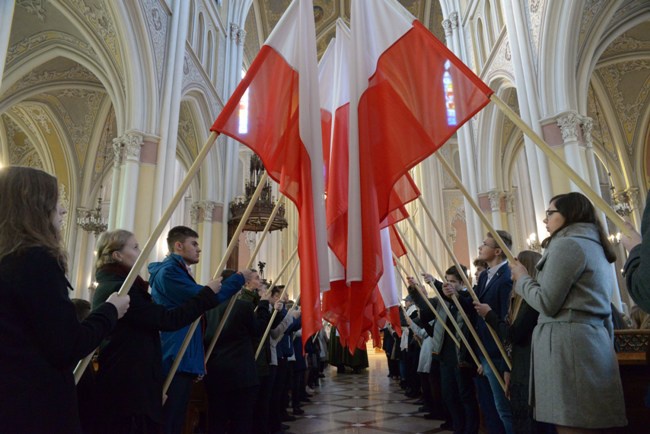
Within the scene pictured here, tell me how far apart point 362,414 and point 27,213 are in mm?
4877

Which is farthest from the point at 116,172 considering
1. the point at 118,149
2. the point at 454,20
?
the point at 454,20

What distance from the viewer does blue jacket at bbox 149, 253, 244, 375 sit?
233 centimetres

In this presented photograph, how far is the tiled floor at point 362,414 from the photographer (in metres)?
4.59

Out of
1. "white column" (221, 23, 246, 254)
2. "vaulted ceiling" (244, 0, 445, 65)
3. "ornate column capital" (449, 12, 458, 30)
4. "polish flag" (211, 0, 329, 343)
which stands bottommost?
"polish flag" (211, 0, 329, 343)

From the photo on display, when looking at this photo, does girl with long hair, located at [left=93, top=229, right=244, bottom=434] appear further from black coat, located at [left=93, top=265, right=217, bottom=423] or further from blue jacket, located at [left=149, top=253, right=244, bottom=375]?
blue jacket, located at [left=149, top=253, right=244, bottom=375]

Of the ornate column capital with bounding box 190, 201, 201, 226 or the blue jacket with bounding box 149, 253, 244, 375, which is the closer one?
the blue jacket with bounding box 149, 253, 244, 375

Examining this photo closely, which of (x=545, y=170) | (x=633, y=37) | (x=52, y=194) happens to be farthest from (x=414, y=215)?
(x=52, y=194)

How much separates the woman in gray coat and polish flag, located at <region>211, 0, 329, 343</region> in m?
1.12

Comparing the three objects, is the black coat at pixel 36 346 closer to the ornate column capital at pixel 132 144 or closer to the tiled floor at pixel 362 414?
the tiled floor at pixel 362 414

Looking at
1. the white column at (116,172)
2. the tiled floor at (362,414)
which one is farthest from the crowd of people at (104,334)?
the white column at (116,172)

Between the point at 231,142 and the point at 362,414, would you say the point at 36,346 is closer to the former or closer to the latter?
the point at 362,414

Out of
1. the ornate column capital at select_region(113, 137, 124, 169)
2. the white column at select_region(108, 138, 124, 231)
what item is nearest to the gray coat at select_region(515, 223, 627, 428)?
the white column at select_region(108, 138, 124, 231)

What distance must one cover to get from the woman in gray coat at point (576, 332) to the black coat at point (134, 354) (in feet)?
4.97

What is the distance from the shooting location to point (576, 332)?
6.07 ft
